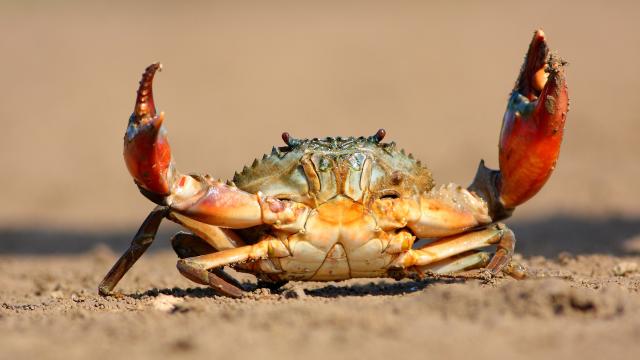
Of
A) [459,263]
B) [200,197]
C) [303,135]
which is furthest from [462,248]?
[303,135]

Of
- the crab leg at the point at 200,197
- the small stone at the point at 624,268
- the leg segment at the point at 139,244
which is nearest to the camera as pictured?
the crab leg at the point at 200,197

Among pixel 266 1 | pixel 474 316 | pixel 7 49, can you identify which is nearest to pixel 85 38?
pixel 7 49

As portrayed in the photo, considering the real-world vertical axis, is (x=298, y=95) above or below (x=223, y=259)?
above

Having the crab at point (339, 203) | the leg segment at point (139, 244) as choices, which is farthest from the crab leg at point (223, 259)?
the leg segment at point (139, 244)

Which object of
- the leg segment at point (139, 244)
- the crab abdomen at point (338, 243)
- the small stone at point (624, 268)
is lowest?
the leg segment at point (139, 244)

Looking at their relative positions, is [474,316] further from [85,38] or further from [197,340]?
[85,38]

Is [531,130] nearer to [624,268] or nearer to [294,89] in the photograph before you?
[624,268]

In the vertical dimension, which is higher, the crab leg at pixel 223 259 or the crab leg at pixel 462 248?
the crab leg at pixel 462 248

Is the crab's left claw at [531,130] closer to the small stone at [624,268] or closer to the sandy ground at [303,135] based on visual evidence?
the sandy ground at [303,135]
